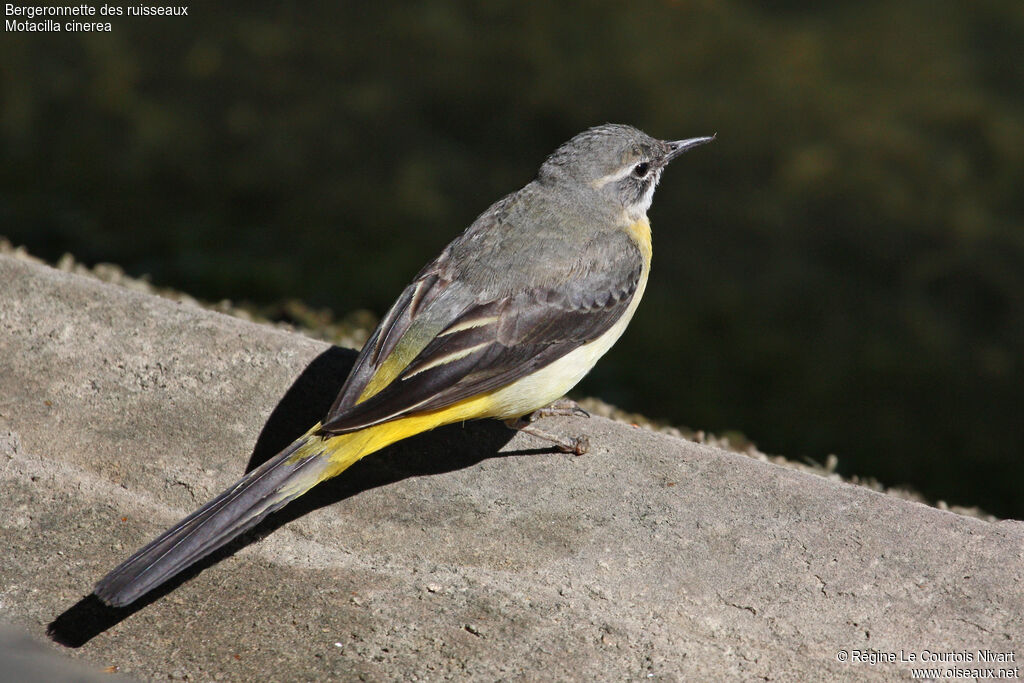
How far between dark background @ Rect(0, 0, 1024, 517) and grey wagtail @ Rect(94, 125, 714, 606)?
3.49m

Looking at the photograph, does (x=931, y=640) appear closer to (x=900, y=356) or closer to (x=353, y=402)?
(x=353, y=402)

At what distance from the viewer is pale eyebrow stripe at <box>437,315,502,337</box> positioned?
4.61 meters

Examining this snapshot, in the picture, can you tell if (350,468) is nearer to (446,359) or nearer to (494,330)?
(446,359)

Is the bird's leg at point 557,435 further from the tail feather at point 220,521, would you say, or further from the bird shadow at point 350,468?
the tail feather at point 220,521

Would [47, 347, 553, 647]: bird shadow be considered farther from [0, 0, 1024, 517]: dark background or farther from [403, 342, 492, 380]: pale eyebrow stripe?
[0, 0, 1024, 517]: dark background

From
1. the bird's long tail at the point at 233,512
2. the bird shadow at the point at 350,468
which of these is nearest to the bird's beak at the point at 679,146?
the bird shadow at the point at 350,468

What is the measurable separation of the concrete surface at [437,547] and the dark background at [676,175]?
153 inches

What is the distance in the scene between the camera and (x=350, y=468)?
4758mm

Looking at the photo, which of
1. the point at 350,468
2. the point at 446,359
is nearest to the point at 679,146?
the point at 446,359

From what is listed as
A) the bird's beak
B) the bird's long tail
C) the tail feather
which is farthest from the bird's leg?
the bird's beak

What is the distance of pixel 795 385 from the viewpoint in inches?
A: 354

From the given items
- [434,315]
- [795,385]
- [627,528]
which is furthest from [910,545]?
[795,385]

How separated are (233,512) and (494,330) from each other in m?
1.34

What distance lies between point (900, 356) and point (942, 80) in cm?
231
